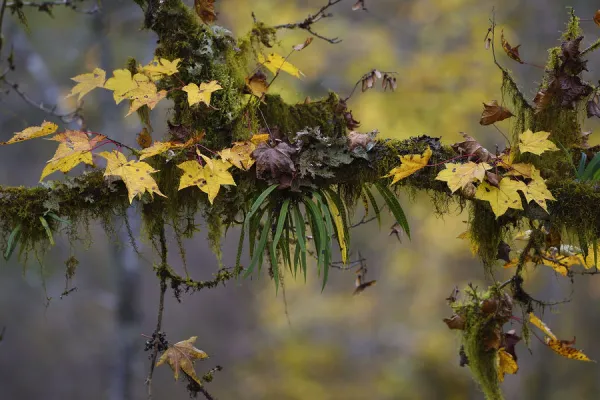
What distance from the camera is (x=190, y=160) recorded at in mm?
1811

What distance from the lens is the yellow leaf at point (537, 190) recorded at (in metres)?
1.62

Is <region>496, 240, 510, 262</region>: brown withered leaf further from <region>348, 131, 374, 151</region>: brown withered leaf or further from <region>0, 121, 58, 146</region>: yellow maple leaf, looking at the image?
<region>0, 121, 58, 146</region>: yellow maple leaf

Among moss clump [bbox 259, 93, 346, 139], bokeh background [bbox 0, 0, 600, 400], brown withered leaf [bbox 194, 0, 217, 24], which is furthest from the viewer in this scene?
bokeh background [bbox 0, 0, 600, 400]

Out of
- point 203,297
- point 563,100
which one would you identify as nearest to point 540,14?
point 563,100

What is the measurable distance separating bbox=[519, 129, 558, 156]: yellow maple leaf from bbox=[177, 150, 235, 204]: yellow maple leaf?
0.97 meters

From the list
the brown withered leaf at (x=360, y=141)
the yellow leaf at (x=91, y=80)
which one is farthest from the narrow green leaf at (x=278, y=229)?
the yellow leaf at (x=91, y=80)

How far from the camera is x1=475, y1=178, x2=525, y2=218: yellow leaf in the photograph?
5.42ft

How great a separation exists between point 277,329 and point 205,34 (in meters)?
7.52

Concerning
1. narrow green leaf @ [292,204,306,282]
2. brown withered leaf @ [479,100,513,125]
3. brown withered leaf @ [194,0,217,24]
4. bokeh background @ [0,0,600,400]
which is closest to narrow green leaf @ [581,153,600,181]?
brown withered leaf @ [479,100,513,125]

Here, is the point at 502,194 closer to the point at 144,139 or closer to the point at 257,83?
the point at 257,83

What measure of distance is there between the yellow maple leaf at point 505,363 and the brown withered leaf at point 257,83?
5.08 ft

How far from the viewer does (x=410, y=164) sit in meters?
1.75

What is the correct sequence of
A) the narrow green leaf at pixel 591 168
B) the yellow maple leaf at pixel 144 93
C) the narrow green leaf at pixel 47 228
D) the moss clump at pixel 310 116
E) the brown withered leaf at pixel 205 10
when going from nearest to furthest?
the narrow green leaf at pixel 591 168, the narrow green leaf at pixel 47 228, the yellow maple leaf at pixel 144 93, the brown withered leaf at pixel 205 10, the moss clump at pixel 310 116

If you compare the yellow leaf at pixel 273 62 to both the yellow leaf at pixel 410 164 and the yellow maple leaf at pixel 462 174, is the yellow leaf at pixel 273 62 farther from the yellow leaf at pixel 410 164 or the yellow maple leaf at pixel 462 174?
the yellow maple leaf at pixel 462 174
